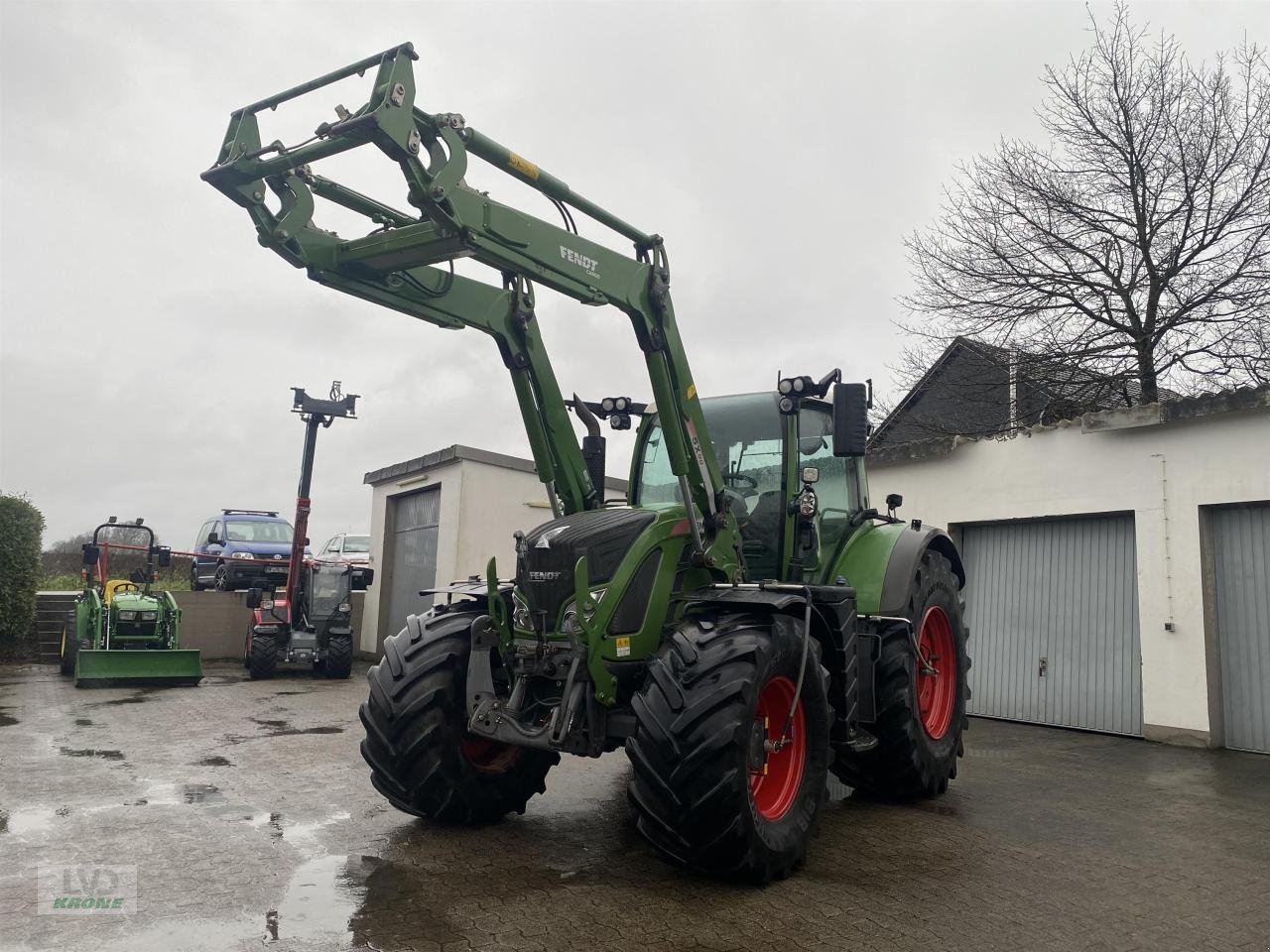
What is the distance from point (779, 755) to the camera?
16.4 ft

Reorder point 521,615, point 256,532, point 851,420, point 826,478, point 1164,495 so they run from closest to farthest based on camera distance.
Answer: point 521,615 → point 851,420 → point 826,478 → point 1164,495 → point 256,532

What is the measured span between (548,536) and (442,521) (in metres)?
10.7

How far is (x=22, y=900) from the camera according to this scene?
4070mm

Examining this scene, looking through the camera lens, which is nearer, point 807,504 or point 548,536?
point 548,536

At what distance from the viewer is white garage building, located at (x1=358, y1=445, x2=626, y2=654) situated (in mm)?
15031

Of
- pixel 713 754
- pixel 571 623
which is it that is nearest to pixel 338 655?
pixel 571 623

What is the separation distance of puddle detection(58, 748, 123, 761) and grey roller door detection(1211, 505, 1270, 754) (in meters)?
9.15

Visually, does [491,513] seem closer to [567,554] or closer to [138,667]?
[138,667]

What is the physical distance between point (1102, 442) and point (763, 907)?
707 centimetres

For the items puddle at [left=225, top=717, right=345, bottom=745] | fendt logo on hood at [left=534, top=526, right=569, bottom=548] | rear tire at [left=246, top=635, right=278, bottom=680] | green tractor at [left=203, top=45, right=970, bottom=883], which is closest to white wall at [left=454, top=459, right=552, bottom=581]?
rear tire at [left=246, top=635, right=278, bottom=680]

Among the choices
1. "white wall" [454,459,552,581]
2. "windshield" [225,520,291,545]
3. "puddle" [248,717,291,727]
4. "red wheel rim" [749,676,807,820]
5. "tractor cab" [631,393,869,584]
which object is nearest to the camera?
"red wheel rim" [749,676,807,820]

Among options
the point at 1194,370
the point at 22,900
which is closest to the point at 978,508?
the point at 1194,370

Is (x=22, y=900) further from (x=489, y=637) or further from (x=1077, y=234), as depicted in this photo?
(x=1077, y=234)

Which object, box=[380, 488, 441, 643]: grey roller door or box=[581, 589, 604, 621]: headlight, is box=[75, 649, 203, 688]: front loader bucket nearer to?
box=[380, 488, 441, 643]: grey roller door
